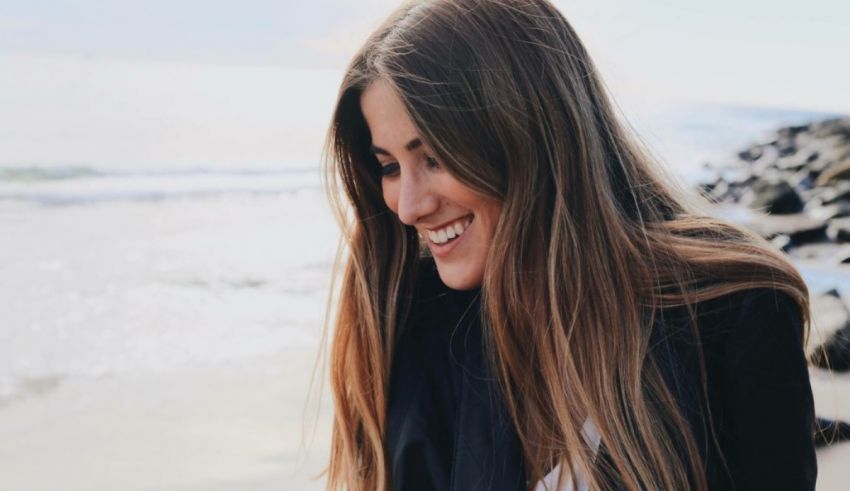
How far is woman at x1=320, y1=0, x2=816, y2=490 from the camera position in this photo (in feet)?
7.04

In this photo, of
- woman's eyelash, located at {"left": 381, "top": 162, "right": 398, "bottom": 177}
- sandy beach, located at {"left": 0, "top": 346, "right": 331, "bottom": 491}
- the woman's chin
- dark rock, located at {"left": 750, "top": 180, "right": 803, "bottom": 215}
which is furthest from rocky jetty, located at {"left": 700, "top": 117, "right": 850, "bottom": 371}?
sandy beach, located at {"left": 0, "top": 346, "right": 331, "bottom": 491}

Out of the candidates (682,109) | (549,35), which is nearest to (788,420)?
(549,35)

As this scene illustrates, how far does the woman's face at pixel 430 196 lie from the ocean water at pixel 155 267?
Answer: 560mm

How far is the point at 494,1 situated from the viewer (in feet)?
7.66

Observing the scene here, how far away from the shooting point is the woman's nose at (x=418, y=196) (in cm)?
237

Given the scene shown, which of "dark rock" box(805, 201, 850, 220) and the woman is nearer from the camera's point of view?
the woman

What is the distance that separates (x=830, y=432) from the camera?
4.18 m

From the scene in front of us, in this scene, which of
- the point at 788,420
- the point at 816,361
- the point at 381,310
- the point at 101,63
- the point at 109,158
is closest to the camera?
the point at 788,420

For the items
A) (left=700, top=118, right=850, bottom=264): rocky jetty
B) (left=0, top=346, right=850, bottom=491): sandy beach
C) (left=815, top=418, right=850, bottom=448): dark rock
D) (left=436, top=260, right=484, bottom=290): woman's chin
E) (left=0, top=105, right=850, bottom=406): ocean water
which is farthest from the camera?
(left=700, top=118, right=850, bottom=264): rocky jetty

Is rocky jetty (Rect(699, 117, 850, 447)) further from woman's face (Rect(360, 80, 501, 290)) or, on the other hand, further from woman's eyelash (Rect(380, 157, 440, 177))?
woman's eyelash (Rect(380, 157, 440, 177))

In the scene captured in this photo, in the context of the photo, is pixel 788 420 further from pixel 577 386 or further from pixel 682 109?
pixel 682 109

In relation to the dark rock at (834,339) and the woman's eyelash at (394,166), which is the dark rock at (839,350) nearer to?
the dark rock at (834,339)

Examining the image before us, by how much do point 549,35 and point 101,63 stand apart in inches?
705

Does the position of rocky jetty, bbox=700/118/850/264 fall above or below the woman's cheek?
below
